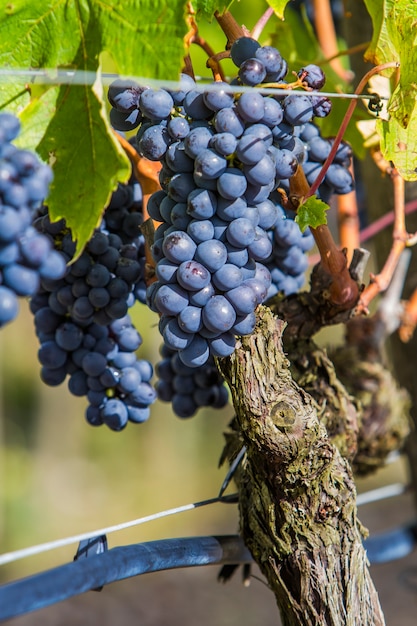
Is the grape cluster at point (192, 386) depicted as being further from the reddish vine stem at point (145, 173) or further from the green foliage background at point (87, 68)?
the green foliage background at point (87, 68)

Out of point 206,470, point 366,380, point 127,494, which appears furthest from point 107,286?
point 206,470

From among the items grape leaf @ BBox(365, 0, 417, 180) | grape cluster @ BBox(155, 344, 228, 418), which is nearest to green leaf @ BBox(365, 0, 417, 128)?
grape leaf @ BBox(365, 0, 417, 180)

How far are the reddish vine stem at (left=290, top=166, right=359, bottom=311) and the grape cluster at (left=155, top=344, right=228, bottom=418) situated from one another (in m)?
0.19

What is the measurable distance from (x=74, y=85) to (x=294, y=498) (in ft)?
1.55

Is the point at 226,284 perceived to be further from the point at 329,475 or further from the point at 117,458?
the point at 117,458

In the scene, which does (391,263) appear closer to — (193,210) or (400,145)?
(400,145)

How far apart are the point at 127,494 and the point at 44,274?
446 cm

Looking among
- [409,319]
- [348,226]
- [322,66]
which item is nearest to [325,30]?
[322,66]

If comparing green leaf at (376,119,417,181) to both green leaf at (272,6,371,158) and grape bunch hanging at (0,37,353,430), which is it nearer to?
grape bunch hanging at (0,37,353,430)

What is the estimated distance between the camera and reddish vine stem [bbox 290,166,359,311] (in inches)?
29.0

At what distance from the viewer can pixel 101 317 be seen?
778 millimetres

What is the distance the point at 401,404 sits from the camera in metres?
1.35

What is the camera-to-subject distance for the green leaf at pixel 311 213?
0.70m

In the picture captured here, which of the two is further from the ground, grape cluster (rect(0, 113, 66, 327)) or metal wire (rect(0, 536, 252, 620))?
grape cluster (rect(0, 113, 66, 327))
